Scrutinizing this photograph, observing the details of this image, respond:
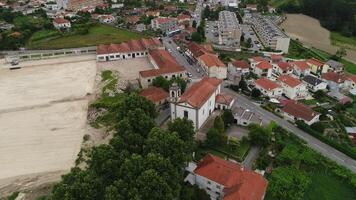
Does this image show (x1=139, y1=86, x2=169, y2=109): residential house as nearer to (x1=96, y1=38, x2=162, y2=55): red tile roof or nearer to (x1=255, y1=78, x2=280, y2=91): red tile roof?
(x1=255, y1=78, x2=280, y2=91): red tile roof

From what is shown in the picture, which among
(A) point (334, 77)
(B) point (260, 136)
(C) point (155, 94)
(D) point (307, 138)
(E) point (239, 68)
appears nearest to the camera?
(B) point (260, 136)

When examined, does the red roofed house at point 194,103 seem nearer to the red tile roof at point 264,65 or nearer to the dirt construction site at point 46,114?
the dirt construction site at point 46,114

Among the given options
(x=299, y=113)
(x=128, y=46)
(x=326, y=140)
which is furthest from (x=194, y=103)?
(x=128, y=46)

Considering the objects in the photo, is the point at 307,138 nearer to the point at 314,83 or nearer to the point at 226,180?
the point at 226,180

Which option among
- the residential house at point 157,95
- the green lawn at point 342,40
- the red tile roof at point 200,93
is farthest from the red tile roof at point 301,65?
the green lawn at point 342,40

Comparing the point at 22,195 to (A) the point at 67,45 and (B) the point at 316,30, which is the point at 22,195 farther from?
(B) the point at 316,30

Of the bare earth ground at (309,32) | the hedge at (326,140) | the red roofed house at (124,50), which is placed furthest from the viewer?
the bare earth ground at (309,32)
